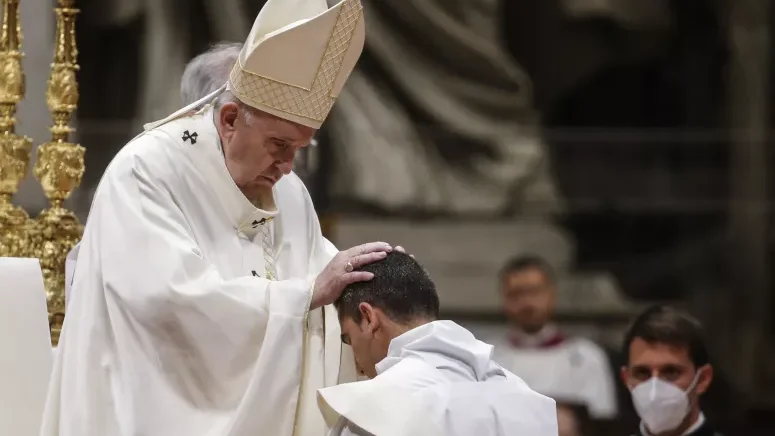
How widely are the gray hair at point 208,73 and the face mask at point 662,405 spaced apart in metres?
1.75

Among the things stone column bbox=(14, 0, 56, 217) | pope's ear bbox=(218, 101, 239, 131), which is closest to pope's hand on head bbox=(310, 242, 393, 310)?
pope's ear bbox=(218, 101, 239, 131)

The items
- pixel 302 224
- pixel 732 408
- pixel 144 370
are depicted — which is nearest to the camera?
pixel 144 370

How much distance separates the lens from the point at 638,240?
10117 mm

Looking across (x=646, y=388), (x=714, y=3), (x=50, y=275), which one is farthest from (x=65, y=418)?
(x=714, y=3)

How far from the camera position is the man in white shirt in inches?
161

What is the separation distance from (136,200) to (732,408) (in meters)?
6.18

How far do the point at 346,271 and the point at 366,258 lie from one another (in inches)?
2.5

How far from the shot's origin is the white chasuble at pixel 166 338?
4078mm

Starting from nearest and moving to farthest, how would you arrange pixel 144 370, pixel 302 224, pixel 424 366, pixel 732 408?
pixel 424 366
pixel 144 370
pixel 302 224
pixel 732 408

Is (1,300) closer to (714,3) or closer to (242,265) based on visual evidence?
(242,265)

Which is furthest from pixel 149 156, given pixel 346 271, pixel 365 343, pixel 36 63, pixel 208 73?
pixel 36 63

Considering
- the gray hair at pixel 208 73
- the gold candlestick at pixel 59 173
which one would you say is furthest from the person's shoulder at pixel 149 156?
the gold candlestick at pixel 59 173

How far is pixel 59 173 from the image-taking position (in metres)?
5.63

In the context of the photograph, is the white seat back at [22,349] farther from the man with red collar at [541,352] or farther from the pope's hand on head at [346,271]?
the man with red collar at [541,352]
